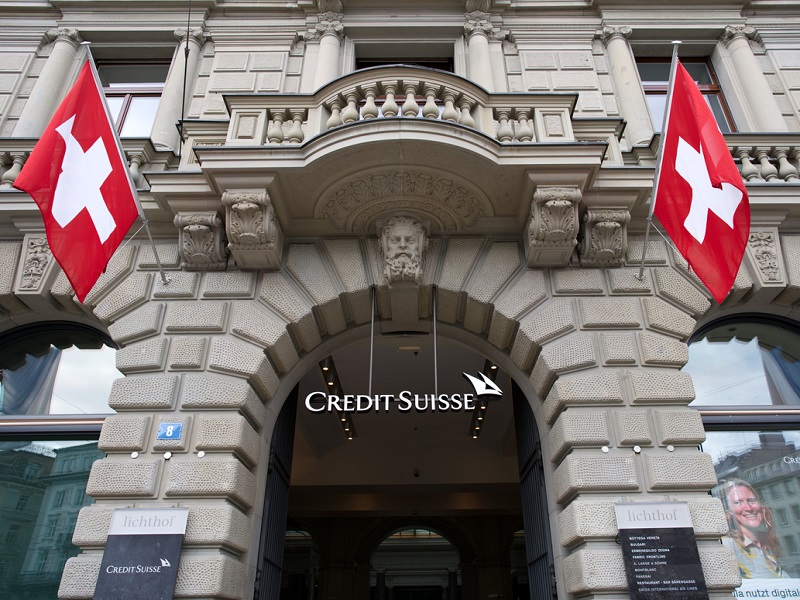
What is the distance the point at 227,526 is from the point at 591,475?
3353 mm

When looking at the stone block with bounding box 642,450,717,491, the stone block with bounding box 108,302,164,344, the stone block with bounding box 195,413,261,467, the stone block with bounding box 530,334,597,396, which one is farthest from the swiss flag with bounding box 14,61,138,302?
the stone block with bounding box 642,450,717,491

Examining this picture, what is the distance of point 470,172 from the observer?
20.4 feet

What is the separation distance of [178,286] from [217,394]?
1455 mm

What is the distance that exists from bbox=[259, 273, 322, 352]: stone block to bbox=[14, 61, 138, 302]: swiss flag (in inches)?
61.1

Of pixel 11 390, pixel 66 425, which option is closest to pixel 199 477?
pixel 66 425

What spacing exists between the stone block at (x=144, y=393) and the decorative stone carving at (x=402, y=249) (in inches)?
101

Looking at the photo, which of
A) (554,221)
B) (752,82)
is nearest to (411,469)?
(554,221)

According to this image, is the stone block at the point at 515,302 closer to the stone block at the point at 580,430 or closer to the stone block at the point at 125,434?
the stone block at the point at 580,430

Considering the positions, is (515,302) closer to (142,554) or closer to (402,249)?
(402,249)

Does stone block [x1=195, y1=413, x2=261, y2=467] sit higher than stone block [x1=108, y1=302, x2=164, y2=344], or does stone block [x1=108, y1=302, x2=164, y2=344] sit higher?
stone block [x1=108, y1=302, x2=164, y2=344]

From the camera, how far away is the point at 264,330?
20.4ft

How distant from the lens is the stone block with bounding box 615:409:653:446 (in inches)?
219

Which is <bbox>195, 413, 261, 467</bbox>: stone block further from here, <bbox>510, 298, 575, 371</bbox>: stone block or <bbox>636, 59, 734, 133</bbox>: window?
<bbox>636, 59, 734, 133</bbox>: window

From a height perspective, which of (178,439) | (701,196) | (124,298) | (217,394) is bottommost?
(178,439)
